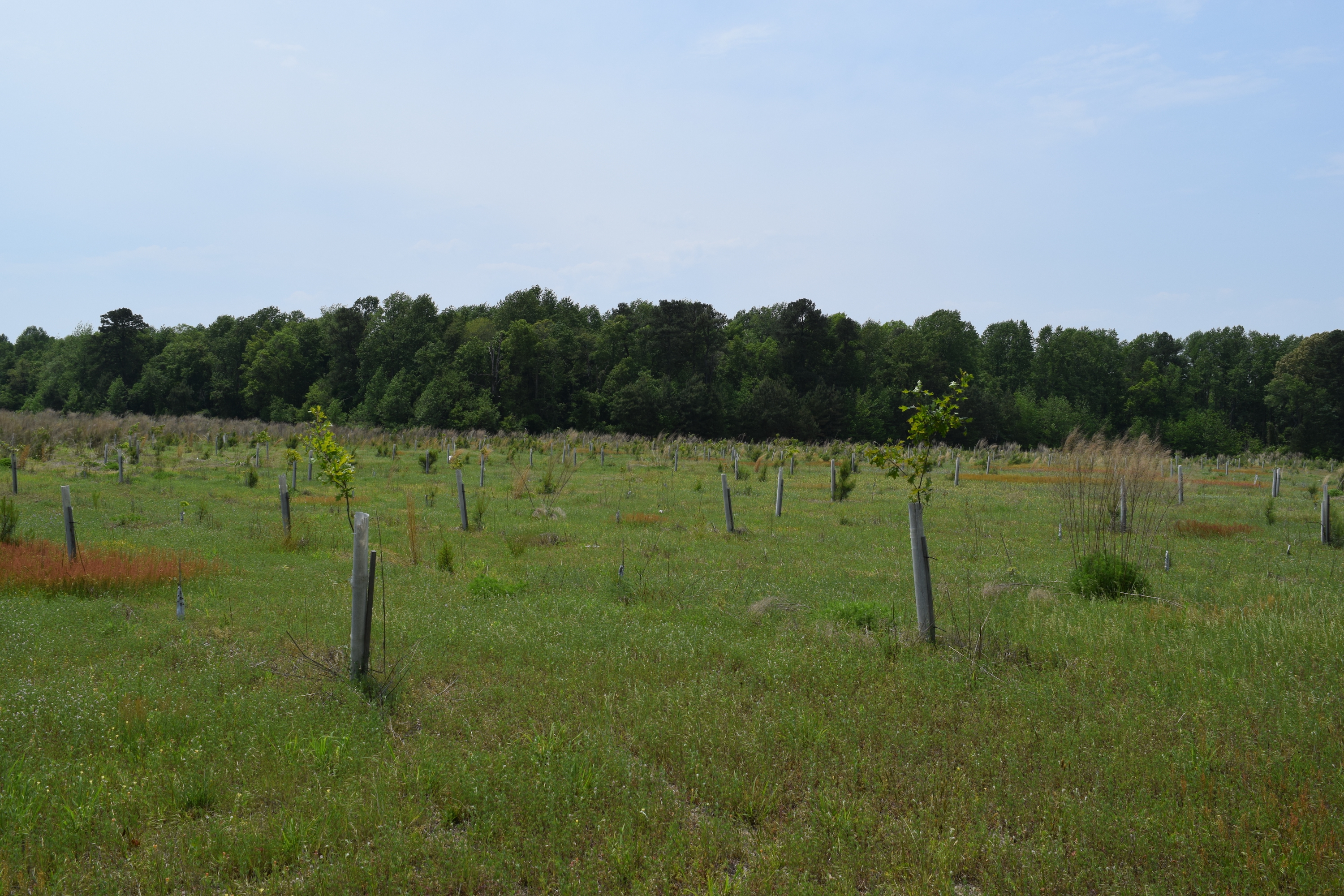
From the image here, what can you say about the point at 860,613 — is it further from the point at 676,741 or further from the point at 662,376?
the point at 662,376

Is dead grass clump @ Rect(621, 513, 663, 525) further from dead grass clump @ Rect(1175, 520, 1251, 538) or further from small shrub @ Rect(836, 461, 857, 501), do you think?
dead grass clump @ Rect(1175, 520, 1251, 538)

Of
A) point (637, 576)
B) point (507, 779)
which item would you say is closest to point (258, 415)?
point (637, 576)

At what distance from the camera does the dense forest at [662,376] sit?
73.9m

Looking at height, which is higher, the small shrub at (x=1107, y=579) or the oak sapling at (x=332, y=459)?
the oak sapling at (x=332, y=459)

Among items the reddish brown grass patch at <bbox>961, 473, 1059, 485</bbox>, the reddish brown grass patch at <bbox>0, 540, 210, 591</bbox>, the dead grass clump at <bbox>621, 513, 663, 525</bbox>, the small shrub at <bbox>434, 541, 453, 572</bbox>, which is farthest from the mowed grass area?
the reddish brown grass patch at <bbox>961, 473, 1059, 485</bbox>

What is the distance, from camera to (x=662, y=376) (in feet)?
264

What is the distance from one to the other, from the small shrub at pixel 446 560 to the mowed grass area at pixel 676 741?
829 millimetres

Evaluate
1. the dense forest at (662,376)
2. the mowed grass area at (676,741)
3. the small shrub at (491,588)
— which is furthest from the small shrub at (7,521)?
the dense forest at (662,376)

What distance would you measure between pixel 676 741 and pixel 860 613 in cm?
385

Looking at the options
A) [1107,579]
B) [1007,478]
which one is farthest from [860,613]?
[1007,478]

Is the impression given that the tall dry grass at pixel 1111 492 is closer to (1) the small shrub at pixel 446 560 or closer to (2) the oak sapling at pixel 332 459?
(1) the small shrub at pixel 446 560

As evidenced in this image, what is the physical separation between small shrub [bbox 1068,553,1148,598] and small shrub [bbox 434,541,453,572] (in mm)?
9237

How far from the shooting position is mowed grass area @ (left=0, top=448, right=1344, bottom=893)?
3.91m

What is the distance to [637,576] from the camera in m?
11.4
